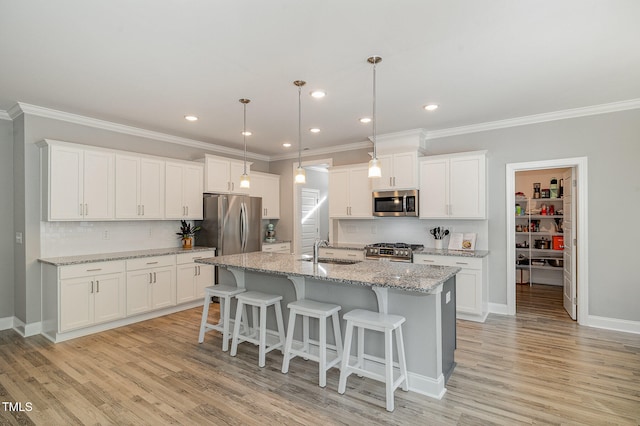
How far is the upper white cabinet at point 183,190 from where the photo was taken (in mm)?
5000

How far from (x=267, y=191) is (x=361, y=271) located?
4.12m

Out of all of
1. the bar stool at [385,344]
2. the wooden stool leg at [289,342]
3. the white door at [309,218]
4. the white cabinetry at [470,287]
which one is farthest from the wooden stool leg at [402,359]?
the white door at [309,218]

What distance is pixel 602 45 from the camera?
254cm

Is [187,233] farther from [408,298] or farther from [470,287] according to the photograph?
[470,287]

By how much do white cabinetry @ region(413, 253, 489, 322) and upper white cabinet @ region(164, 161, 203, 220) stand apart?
12.1 feet

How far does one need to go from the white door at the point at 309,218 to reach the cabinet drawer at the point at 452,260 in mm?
3377

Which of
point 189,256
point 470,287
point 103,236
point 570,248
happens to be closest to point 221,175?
point 189,256

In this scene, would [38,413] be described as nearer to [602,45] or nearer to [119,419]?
[119,419]

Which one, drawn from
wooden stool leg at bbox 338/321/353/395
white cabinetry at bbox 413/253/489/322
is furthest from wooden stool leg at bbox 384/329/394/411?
white cabinetry at bbox 413/253/489/322

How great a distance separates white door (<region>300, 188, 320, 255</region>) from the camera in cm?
775

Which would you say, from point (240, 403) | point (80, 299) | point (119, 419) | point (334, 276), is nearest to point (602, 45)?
point (334, 276)

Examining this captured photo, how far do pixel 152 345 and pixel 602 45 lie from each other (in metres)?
4.88

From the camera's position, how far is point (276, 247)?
21.4ft

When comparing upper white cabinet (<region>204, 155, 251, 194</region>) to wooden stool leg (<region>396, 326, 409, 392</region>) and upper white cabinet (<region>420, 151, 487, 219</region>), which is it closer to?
upper white cabinet (<region>420, 151, 487, 219</region>)
